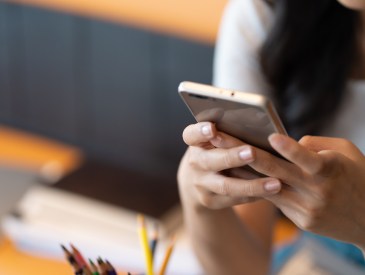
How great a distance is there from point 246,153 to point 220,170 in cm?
5

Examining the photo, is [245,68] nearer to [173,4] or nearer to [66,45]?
[173,4]

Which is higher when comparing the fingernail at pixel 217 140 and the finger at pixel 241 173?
the fingernail at pixel 217 140

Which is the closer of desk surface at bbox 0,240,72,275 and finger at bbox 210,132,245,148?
finger at bbox 210,132,245,148

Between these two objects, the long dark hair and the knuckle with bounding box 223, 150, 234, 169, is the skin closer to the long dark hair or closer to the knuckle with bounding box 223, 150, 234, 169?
the knuckle with bounding box 223, 150, 234, 169

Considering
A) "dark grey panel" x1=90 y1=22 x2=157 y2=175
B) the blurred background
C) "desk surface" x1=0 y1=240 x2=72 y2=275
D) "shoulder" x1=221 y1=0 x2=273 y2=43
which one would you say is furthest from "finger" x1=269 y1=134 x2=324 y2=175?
"dark grey panel" x1=90 y1=22 x2=157 y2=175

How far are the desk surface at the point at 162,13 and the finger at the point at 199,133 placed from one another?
84 centimetres

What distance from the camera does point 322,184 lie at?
50cm

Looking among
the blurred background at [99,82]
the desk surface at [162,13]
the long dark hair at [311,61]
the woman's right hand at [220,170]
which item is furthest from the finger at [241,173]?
the desk surface at [162,13]

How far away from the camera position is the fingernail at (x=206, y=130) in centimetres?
50

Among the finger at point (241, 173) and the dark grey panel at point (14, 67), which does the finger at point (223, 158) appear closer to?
the finger at point (241, 173)

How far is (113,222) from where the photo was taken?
1.16 meters

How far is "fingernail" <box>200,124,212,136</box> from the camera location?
504 mm

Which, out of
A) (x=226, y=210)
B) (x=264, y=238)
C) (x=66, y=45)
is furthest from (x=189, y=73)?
(x=226, y=210)

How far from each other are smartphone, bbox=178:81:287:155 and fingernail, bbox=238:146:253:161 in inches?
0.5
